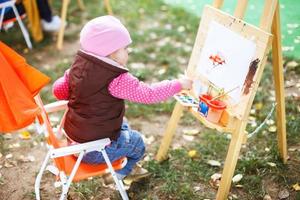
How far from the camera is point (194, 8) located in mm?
5797

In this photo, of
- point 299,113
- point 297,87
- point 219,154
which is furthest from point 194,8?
point 219,154

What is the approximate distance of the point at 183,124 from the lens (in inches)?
151

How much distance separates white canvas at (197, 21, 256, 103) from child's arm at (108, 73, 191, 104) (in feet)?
0.91

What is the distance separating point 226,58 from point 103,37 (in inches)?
30.4

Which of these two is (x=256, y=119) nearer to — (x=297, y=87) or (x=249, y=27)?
(x=297, y=87)

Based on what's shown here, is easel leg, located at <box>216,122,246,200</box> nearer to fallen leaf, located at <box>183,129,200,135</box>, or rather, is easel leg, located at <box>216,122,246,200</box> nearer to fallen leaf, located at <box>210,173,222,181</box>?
fallen leaf, located at <box>210,173,222,181</box>

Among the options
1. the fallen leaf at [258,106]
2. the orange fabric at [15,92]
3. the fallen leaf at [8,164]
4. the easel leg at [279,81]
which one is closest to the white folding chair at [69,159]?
the orange fabric at [15,92]

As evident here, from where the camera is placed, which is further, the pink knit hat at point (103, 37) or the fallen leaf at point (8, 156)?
the fallen leaf at point (8, 156)

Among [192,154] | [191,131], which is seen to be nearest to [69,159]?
A: [192,154]

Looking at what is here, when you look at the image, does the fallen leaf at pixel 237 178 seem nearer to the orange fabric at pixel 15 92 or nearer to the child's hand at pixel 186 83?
the child's hand at pixel 186 83

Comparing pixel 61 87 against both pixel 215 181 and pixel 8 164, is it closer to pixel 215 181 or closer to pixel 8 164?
pixel 8 164

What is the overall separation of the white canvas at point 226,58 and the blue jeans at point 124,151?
63cm

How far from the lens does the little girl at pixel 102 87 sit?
2.39 m

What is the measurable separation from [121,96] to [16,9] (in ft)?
9.68
